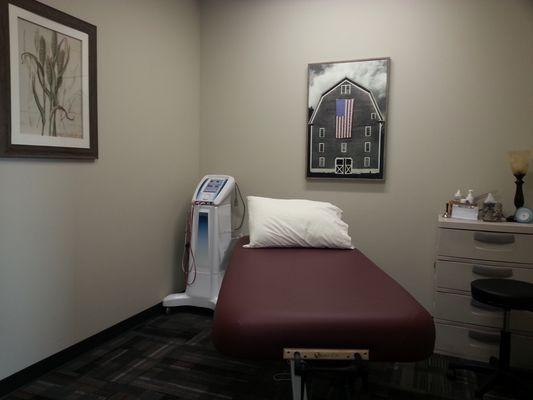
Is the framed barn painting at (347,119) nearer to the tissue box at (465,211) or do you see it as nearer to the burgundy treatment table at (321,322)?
the tissue box at (465,211)

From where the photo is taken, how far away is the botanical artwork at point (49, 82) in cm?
172

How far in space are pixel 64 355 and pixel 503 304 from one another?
2.27 meters

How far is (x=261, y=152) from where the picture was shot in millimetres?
2965

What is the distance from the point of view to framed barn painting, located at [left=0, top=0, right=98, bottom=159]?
1648 millimetres

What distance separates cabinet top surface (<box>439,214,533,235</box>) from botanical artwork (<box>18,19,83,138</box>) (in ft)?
7.14

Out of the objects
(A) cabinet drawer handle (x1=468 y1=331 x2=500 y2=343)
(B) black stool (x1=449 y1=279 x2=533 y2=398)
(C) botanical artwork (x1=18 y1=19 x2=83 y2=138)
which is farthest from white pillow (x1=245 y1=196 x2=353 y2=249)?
(C) botanical artwork (x1=18 y1=19 x2=83 y2=138)

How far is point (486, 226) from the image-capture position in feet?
6.91

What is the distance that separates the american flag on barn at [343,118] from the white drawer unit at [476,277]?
2.99 ft

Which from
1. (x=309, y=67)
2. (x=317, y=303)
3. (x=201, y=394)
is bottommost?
(x=201, y=394)

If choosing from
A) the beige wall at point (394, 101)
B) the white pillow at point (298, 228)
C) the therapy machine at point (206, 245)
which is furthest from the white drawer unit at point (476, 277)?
the therapy machine at point (206, 245)

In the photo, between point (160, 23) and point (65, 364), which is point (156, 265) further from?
point (160, 23)

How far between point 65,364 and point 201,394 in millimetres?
818

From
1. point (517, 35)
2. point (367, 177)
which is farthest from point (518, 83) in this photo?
point (367, 177)

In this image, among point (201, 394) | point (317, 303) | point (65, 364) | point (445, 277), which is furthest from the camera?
point (445, 277)
